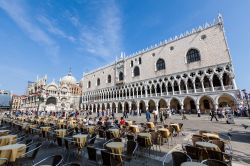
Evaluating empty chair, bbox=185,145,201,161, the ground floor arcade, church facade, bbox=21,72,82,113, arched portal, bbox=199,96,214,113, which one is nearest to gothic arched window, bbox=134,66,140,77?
the ground floor arcade

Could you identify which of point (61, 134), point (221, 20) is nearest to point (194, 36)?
point (221, 20)

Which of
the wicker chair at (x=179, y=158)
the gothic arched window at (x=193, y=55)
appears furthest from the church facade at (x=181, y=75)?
the wicker chair at (x=179, y=158)

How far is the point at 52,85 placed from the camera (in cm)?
5069

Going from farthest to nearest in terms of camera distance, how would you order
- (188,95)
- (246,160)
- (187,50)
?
1. (187,50)
2. (188,95)
3. (246,160)

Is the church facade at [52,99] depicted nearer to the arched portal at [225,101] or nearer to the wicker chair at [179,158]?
the arched portal at [225,101]

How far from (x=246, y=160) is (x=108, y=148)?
17.2 ft

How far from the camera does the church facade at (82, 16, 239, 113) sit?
76.4 feet

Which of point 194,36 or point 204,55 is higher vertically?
point 194,36

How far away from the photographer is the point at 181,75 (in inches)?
1082

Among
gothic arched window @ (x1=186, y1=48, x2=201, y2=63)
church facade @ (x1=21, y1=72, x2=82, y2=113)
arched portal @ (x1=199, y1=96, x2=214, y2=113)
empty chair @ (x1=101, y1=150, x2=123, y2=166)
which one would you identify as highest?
gothic arched window @ (x1=186, y1=48, x2=201, y2=63)

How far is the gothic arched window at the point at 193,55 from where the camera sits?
26.2m

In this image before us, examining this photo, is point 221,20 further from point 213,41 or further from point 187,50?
point 187,50

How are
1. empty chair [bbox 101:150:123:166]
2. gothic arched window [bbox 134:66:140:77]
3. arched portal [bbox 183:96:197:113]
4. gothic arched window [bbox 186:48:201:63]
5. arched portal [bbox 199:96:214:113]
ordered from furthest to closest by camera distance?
gothic arched window [bbox 134:66:140:77] → arched portal [bbox 183:96:197:113] → gothic arched window [bbox 186:48:201:63] → arched portal [bbox 199:96:214:113] → empty chair [bbox 101:150:123:166]

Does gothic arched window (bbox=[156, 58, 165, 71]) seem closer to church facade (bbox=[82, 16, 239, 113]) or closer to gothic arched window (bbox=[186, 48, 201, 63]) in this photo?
church facade (bbox=[82, 16, 239, 113])
